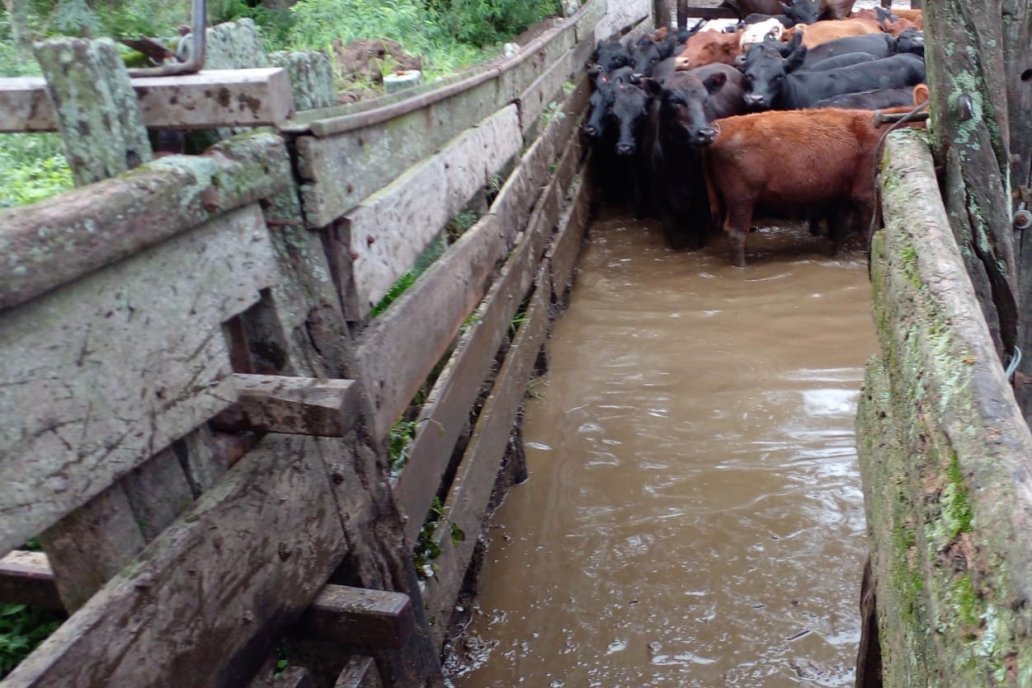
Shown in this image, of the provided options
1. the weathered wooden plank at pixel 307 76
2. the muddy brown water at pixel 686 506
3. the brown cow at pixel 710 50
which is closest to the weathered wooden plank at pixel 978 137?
the muddy brown water at pixel 686 506

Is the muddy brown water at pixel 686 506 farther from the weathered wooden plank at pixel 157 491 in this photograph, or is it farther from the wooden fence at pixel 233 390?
the weathered wooden plank at pixel 157 491

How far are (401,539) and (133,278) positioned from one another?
1.26 metres

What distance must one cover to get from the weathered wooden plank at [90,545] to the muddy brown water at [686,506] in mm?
1775

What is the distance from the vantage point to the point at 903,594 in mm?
1653

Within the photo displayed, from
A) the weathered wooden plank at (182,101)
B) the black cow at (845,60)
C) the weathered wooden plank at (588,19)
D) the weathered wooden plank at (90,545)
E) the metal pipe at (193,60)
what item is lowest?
the weathered wooden plank at (90,545)

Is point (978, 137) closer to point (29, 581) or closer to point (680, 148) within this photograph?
point (29, 581)

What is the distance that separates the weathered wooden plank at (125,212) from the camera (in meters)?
1.41

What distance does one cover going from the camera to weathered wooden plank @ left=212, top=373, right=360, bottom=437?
6.44 ft

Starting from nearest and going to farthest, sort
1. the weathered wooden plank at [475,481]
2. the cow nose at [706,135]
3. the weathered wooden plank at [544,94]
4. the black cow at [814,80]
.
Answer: the weathered wooden plank at [475,481] → the weathered wooden plank at [544,94] → the cow nose at [706,135] → the black cow at [814,80]

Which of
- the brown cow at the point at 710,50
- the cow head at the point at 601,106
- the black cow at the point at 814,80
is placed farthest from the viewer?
the brown cow at the point at 710,50

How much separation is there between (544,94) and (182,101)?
15.7 feet

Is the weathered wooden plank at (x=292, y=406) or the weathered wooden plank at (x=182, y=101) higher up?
the weathered wooden plank at (x=182, y=101)

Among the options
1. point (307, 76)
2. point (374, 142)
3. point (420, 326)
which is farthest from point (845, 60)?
point (307, 76)

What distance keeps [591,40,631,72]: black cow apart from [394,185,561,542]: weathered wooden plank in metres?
5.15
